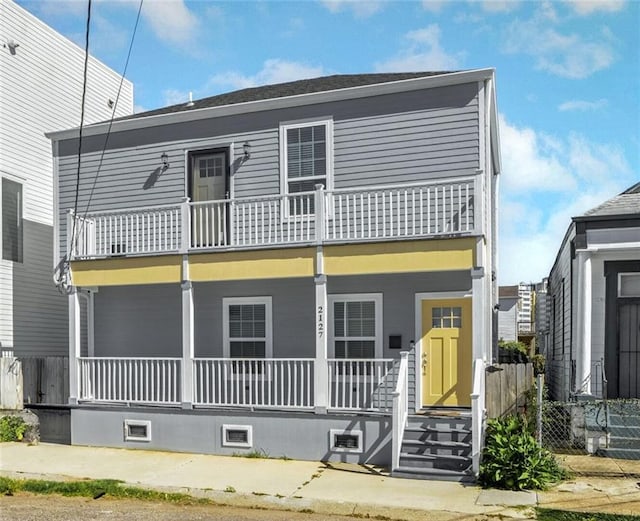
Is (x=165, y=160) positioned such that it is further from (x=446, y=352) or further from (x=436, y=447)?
(x=436, y=447)

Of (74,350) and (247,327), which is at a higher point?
(247,327)

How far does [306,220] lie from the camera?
12.4 meters

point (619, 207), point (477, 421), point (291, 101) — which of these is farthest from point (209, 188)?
point (619, 207)

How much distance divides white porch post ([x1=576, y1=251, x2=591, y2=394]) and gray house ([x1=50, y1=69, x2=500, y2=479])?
1582mm

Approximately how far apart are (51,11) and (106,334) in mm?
8257

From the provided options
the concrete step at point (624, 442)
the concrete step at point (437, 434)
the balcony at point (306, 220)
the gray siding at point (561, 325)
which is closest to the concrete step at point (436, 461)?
the concrete step at point (437, 434)

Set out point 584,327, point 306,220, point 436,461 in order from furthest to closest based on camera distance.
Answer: point 306,220 < point 584,327 < point 436,461

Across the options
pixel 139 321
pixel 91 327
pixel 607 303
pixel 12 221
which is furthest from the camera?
pixel 12 221

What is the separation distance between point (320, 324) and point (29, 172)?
9.87 meters

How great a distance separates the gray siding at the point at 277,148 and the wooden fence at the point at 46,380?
8.72 ft

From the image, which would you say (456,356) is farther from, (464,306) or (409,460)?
(409,460)

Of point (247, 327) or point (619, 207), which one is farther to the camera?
point (247, 327)

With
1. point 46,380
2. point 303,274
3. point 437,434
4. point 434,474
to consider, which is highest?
point 303,274

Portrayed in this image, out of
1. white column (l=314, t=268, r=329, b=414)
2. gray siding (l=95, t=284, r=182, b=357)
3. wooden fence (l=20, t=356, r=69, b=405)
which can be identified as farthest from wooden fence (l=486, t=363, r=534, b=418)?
wooden fence (l=20, t=356, r=69, b=405)
